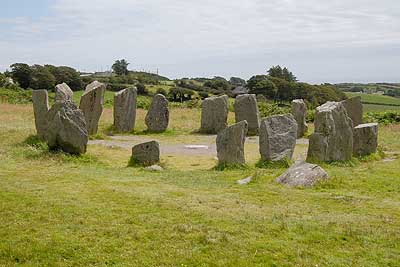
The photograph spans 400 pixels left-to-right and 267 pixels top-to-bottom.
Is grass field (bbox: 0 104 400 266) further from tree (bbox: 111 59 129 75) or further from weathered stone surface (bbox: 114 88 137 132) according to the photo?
tree (bbox: 111 59 129 75)

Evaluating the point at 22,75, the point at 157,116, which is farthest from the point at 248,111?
the point at 22,75

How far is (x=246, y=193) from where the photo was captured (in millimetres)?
12414

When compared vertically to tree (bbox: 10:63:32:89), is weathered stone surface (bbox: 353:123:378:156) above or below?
below

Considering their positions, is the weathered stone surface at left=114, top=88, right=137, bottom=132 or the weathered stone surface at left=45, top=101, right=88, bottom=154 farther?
the weathered stone surface at left=114, top=88, right=137, bottom=132

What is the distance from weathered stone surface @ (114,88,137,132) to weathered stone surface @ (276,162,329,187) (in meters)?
15.8

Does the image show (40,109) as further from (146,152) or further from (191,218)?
(191,218)

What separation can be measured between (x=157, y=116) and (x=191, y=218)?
63.5 feet

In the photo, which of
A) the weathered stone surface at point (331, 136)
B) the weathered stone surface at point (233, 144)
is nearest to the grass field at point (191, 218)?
the weathered stone surface at point (233, 144)

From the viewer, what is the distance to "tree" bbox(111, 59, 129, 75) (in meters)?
94.6

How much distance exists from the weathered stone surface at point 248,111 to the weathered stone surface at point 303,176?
14432mm

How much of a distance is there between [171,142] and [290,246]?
1743cm

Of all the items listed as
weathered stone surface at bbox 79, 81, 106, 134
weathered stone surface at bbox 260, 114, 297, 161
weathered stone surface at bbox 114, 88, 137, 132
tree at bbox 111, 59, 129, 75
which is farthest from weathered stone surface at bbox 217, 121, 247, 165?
tree at bbox 111, 59, 129, 75

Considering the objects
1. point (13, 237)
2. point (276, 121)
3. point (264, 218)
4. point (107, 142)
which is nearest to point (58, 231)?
point (13, 237)

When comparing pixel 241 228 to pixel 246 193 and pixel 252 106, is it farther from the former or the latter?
pixel 252 106
